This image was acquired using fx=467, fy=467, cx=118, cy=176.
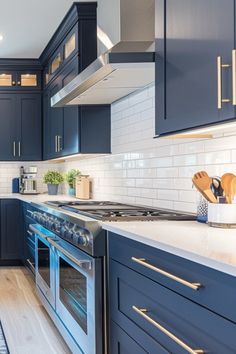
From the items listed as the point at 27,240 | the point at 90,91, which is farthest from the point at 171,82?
the point at 27,240

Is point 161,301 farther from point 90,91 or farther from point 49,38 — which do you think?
point 49,38

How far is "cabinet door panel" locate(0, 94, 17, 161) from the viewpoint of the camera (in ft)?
18.9

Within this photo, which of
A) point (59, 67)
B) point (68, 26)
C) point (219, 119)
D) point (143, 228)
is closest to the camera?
point (219, 119)

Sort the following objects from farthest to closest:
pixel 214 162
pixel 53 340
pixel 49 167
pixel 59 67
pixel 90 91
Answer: pixel 49 167, pixel 59 67, pixel 90 91, pixel 53 340, pixel 214 162

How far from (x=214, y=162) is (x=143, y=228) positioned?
2.18 ft

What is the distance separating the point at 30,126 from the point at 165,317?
459 centimetres

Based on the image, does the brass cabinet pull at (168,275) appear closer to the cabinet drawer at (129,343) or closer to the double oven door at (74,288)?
the cabinet drawer at (129,343)

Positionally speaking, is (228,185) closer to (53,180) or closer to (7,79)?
(53,180)

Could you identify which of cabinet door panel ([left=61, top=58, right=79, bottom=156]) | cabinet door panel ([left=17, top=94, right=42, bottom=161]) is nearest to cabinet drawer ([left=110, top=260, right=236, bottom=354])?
cabinet door panel ([left=61, top=58, right=79, bottom=156])

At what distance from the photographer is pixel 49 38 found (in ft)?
15.9

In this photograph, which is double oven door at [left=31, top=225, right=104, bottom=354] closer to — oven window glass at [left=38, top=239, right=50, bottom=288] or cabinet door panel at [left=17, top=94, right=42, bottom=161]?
oven window glass at [left=38, top=239, right=50, bottom=288]

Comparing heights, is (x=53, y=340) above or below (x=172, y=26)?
below

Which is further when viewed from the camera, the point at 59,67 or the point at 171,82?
the point at 59,67

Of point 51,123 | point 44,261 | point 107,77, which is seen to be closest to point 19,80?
point 51,123
